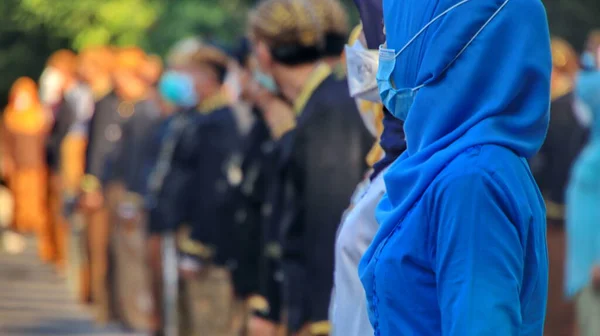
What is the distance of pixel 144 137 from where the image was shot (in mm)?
12133

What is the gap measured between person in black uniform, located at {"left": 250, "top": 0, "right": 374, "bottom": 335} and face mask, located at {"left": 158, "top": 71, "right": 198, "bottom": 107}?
12.5 ft

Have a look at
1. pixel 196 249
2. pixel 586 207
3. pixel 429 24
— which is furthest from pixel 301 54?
pixel 586 207

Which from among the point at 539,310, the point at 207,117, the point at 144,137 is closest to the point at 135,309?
the point at 144,137

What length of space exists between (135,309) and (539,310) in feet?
35.8

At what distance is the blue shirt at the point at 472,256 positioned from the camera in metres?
2.44

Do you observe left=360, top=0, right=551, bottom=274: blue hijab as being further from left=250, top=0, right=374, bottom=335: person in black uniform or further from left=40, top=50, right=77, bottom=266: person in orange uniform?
left=40, top=50, right=77, bottom=266: person in orange uniform

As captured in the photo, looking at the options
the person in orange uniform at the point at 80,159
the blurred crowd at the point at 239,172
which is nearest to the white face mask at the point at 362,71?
the blurred crowd at the point at 239,172

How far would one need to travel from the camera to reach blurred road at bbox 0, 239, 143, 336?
13664 mm

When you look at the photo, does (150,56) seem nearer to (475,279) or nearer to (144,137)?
(144,137)

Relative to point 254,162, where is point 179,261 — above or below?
below

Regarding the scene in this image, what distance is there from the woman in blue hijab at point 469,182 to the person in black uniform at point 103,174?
10.6m

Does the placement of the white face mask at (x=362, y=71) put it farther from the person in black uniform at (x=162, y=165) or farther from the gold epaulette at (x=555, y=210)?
the gold epaulette at (x=555, y=210)

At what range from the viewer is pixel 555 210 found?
10.6 m

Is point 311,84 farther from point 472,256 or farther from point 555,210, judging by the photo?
point 555,210
